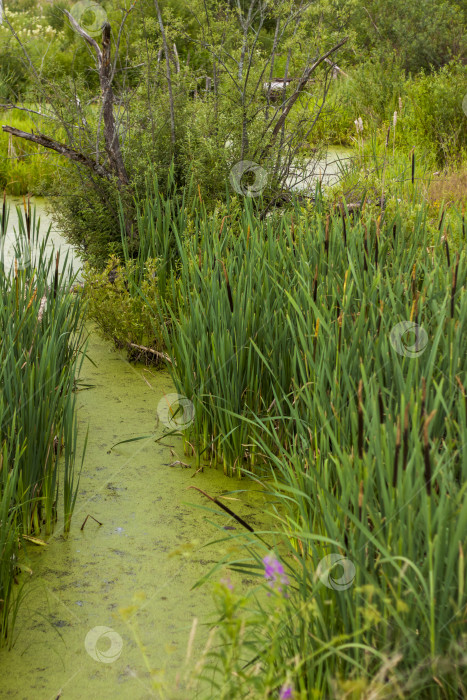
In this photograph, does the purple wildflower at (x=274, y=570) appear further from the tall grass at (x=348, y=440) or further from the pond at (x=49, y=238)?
the pond at (x=49, y=238)

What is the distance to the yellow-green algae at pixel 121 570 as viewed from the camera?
1581mm

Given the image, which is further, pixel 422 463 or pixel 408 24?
pixel 408 24

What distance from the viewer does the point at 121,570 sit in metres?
1.92

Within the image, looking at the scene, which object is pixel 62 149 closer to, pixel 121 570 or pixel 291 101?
pixel 291 101

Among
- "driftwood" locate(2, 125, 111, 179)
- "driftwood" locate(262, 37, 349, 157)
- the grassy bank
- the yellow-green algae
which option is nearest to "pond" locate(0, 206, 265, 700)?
the yellow-green algae

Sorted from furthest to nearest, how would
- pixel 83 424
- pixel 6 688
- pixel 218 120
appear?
pixel 218 120 < pixel 83 424 < pixel 6 688

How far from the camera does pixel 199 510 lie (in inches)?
88.7

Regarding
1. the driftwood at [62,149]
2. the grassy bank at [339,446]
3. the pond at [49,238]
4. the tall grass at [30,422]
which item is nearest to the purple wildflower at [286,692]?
the grassy bank at [339,446]

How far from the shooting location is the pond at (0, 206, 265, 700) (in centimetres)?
158

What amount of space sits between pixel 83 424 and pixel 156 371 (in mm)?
595

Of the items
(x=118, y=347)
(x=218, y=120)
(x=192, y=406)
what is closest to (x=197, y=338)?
(x=192, y=406)

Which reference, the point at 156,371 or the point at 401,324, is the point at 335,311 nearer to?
the point at 401,324

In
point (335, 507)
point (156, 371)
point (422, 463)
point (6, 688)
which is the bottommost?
point (6, 688)

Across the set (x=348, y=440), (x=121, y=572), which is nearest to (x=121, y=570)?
(x=121, y=572)
